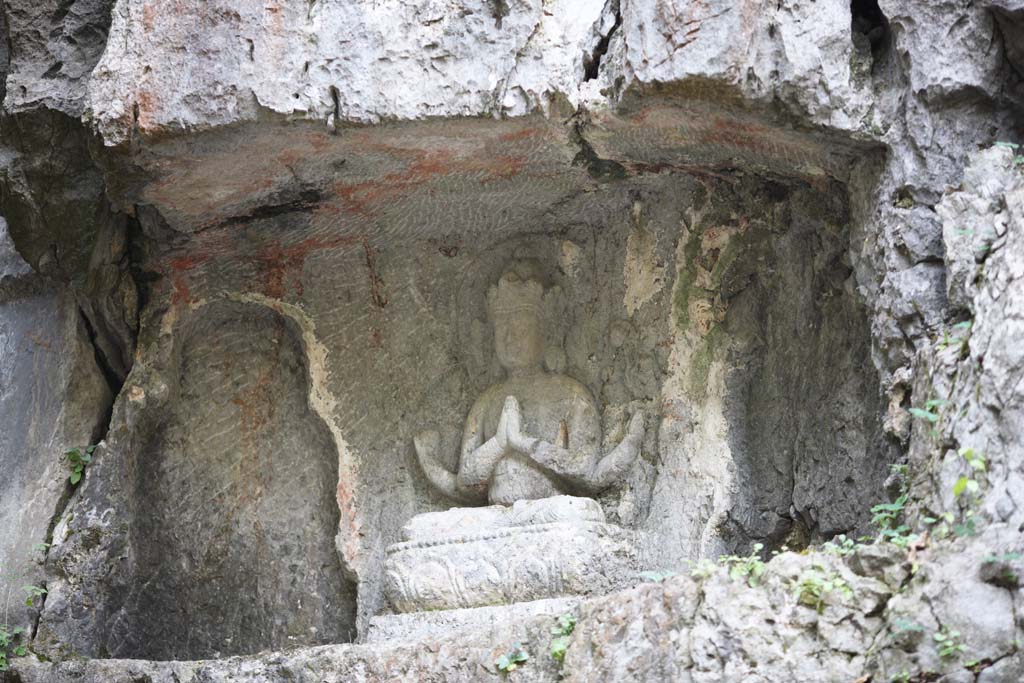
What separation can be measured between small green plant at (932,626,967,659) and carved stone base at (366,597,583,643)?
66.7 inches

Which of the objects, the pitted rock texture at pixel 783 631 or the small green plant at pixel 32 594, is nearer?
the pitted rock texture at pixel 783 631

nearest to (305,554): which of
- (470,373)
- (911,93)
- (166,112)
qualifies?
(470,373)

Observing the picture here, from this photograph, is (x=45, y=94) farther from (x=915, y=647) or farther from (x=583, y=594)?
(x=915, y=647)

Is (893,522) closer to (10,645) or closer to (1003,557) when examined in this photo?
(1003,557)

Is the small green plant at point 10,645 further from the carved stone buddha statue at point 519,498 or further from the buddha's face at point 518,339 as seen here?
the buddha's face at point 518,339

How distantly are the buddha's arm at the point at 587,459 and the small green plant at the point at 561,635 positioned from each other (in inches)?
60.3

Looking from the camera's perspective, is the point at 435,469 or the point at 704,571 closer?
the point at 704,571

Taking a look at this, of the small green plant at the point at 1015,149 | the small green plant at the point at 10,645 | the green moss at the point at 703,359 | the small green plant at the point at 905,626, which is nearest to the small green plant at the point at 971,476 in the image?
the small green plant at the point at 905,626

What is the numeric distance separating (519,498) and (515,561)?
2.06ft

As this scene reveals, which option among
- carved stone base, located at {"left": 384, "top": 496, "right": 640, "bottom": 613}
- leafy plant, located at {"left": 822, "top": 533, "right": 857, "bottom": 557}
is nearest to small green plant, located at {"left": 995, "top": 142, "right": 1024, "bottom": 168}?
leafy plant, located at {"left": 822, "top": 533, "right": 857, "bottom": 557}

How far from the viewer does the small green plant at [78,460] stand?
7848mm

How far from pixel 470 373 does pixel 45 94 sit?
236cm

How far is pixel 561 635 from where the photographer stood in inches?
242

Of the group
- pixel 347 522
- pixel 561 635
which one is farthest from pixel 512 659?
pixel 347 522
